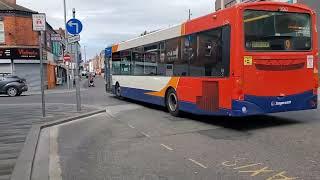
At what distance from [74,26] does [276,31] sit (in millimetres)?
8632

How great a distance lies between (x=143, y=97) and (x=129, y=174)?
1153 cm

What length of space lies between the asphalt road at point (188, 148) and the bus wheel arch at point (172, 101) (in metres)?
0.57

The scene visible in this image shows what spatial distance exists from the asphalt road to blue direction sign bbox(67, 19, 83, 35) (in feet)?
15.0

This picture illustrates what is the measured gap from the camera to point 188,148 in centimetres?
940

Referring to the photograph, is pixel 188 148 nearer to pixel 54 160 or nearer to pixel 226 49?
pixel 54 160

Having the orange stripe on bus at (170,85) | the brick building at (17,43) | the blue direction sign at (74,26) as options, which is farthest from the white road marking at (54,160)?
the brick building at (17,43)

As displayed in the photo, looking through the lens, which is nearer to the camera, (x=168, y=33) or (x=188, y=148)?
(x=188, y=148)

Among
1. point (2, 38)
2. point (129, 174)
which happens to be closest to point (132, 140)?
point (129, 174)

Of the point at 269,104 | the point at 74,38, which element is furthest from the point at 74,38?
the point at 269,104

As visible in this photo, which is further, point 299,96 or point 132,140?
point 299,96

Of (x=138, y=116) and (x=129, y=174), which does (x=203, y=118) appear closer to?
(x=138, y=116)

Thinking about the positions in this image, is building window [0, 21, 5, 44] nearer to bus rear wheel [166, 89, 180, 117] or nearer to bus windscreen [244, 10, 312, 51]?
bus rear wheel [166, 89, 180, 117]

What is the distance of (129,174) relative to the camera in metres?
7.34

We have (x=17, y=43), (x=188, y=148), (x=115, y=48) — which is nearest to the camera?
(x=188, y=148)
